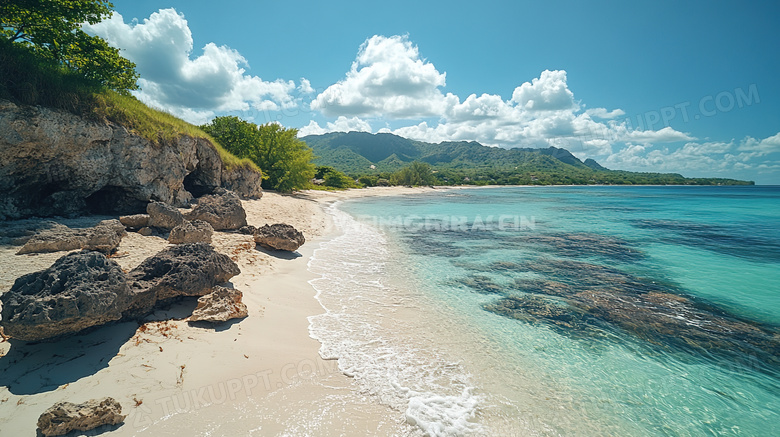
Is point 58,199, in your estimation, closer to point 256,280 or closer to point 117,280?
A: point 256,280

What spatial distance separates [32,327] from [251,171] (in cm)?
2292

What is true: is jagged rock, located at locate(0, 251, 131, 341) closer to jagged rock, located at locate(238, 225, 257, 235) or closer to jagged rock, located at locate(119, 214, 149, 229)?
jagged rock, located at locate(119, 214, 149, 229)

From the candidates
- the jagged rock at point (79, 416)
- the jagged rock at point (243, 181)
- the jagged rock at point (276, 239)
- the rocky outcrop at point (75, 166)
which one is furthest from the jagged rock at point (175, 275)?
the jagged rock at point (243, 181)

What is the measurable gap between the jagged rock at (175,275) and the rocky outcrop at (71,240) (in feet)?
8.15

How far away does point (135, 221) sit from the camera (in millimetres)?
9531

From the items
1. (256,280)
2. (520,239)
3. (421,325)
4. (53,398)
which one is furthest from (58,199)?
(520,239)

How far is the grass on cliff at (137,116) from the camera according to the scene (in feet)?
35.6

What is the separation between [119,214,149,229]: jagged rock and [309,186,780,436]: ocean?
545 centimetres

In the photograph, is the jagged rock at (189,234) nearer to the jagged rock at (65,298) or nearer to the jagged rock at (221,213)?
the jagged rock at (221,213)

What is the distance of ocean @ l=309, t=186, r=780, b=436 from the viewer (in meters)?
4.49

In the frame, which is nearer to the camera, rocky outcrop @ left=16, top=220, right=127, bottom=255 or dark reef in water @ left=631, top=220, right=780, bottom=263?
rocky outcrop @ left=16, top=220, right=127, bottom=255

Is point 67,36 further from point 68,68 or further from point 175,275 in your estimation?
point 175,275

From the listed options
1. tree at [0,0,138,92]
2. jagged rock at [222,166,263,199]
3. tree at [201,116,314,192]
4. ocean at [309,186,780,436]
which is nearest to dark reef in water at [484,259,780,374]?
ocean at [309,186,780,436]

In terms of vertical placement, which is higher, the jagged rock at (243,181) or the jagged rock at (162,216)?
the jagged rock at (243,181)
